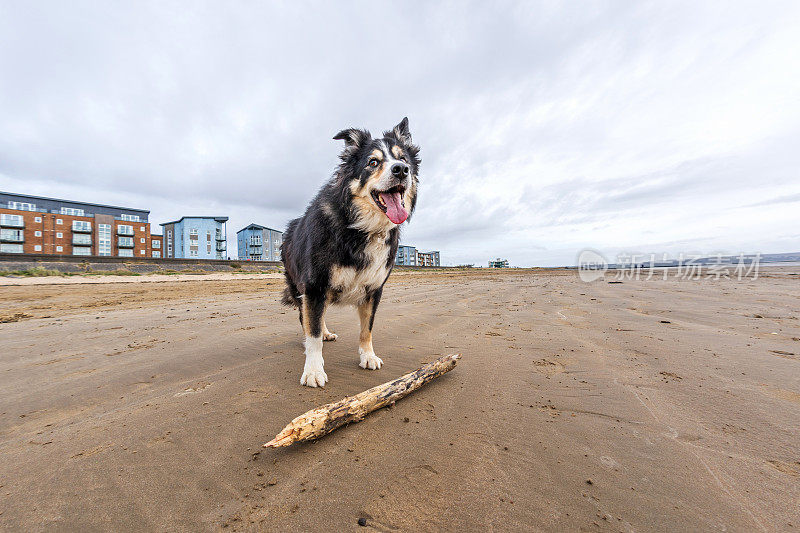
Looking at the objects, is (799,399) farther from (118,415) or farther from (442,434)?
(118,415)

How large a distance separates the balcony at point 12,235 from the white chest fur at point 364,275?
88.6 m

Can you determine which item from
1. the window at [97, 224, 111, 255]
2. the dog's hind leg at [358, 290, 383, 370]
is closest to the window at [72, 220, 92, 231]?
the window at [97, 224, 111, 255]

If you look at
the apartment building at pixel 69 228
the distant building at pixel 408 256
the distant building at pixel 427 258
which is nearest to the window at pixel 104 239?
the apartment building at pixel 69 228

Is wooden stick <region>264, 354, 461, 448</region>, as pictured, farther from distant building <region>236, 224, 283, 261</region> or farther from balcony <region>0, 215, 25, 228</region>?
balcony <region>0, 215, 25, 228</region>

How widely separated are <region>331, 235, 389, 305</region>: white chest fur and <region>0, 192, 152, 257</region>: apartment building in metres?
84.6

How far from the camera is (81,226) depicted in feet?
205

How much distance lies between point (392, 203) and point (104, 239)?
87.8 meters

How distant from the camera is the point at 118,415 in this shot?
2.26m

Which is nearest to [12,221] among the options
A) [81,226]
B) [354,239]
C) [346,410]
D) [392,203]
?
[81,226]

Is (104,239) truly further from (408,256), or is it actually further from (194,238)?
(408,256)

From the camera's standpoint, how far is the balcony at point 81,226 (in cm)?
6173

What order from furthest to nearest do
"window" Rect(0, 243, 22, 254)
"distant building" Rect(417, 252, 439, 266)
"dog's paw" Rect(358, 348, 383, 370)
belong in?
"distant building" Rect(417, 252, 439, 266), "window" Rect(0, 243, 22, 254), "dog's paw" Rect(358, 348, 383, 370)

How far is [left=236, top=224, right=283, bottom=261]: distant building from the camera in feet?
274

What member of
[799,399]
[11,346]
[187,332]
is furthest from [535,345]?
[11,346]
